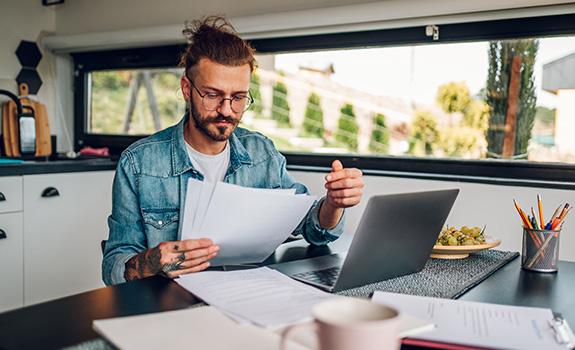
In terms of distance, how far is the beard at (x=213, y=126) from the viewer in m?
1.50

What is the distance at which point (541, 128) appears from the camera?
6.85 ft

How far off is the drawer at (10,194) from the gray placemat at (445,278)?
1.98m

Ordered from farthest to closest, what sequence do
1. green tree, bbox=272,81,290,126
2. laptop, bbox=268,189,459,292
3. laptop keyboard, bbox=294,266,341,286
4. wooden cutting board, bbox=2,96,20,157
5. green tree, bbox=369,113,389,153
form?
wooden cutting board, bbox=2,96,20,157, green tree, bbox=272,81,290,126, green tree, bbox=369,113,389,153, laptop keyboard, bbox=294,266,341,286, laptop, bbox=268,189,459,292

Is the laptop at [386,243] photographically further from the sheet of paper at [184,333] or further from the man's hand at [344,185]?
the sheet of paper at [184,333]

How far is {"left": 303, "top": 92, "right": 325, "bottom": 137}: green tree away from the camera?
2.67m

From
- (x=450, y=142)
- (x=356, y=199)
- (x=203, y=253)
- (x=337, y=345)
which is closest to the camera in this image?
(x=337, y=345)

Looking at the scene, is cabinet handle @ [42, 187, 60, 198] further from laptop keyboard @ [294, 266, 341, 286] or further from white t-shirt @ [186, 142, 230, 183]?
laptop keyboard @ [294, 266, 341, 286]

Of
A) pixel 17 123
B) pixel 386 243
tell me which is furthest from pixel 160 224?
pixel 17 123

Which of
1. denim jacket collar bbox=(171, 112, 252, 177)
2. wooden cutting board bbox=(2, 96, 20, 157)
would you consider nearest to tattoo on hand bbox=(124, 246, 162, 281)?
denim jacket collar bbox=(171, 112, 252, 177)

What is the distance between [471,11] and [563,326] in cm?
156

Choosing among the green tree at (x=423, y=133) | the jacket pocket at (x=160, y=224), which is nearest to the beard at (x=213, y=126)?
the jacket pocket at (x=160, y=224)

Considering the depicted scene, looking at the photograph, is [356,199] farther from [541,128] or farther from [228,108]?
[541,128]

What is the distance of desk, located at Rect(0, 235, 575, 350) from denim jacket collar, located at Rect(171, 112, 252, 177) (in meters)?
0.43

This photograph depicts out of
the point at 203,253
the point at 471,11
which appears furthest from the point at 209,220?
the point at 471,11
